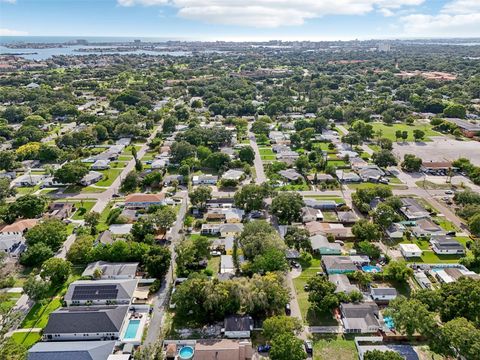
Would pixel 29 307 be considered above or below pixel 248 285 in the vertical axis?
below

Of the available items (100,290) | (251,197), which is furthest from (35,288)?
(251,197)

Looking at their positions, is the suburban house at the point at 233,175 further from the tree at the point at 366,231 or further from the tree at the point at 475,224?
the tree at the point at 475,224

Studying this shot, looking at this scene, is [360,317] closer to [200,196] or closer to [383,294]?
[383,294]

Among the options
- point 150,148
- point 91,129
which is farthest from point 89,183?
point 91,129

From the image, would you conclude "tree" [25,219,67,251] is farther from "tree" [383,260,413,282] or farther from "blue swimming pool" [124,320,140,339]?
"tree" [383,260,413,282]

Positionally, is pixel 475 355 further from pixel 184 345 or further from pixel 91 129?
pixel 91 129

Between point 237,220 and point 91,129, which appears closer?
point 237,220

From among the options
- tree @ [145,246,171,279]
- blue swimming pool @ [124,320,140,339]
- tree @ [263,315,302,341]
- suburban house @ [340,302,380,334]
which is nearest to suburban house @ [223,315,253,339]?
tree @ [263,315,302,341]

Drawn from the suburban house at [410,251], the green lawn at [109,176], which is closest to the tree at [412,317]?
the suburban house at [410,251]
